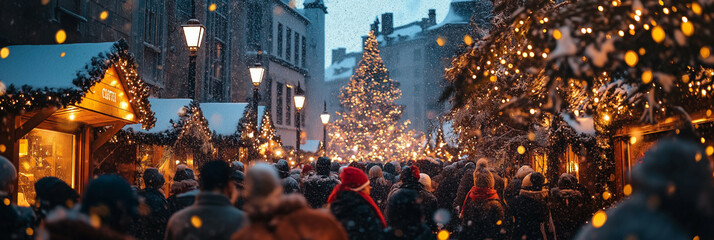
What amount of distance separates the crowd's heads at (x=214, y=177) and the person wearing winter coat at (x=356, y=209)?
1.47 m

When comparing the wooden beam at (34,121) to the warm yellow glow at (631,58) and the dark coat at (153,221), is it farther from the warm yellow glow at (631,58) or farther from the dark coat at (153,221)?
the warm yellow glow at (631,58)

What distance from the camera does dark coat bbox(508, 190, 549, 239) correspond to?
1069cm

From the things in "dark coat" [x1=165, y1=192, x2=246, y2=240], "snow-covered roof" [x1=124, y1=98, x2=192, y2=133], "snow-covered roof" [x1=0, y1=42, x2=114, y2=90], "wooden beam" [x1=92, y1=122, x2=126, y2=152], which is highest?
"snow-covered roof" [x1=0, y1=42, x2=114, y2=90]

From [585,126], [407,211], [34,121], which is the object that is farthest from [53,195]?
[585,126]

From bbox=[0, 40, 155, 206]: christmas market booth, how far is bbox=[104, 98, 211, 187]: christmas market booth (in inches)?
53.6

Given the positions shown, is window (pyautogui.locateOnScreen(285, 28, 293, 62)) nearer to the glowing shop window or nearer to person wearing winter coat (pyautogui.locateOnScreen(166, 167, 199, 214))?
the glowing shop window

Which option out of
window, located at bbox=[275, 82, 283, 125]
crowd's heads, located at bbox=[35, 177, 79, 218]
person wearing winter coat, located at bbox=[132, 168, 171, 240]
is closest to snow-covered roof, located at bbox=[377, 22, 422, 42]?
window, located at bbox=[275, 82, 283, 125]

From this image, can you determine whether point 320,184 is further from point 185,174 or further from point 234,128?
point 234,128

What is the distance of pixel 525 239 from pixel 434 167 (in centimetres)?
630

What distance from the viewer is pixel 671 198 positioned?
299 cm

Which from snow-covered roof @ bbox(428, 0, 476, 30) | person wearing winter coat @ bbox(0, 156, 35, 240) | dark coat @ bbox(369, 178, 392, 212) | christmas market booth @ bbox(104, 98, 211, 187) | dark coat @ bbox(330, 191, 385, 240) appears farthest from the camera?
snow-covered roof @ bbox(428, 0, 476, 30)

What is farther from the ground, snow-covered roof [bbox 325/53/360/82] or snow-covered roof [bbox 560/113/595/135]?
snow-covered roof [bbox 325/53/360/82]

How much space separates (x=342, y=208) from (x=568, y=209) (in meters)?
5.53

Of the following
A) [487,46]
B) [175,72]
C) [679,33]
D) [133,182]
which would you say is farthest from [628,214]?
[175,72]
